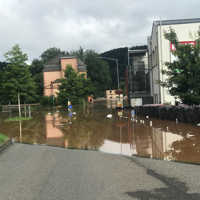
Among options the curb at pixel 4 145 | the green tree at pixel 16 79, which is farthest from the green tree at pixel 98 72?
the curb at pixel 4 145

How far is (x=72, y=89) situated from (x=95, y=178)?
1642 inches

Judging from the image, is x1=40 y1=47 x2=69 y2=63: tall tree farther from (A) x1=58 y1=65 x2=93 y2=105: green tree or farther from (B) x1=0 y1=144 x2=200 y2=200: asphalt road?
(B) x1=0 y1=144 x2=200 y2=200: asphalt road

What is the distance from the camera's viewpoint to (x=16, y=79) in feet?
124

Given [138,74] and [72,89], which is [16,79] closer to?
[72,89]

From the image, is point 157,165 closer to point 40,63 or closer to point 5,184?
point 5,184

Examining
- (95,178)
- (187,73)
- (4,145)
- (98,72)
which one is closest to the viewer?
(95,178)

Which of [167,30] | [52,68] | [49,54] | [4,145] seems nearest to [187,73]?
[4,145]

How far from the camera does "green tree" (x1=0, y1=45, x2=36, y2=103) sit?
37.2 m

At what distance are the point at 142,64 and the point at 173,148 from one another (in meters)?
40.6

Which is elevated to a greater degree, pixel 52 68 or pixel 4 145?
pixel 52 68

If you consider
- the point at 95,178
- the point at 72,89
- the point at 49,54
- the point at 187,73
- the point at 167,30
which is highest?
the point at 49,54

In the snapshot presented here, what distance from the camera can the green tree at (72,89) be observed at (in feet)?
159

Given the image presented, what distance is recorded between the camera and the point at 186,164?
30.1ft

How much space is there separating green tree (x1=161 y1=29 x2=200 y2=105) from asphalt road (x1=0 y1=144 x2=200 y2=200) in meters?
11.8
